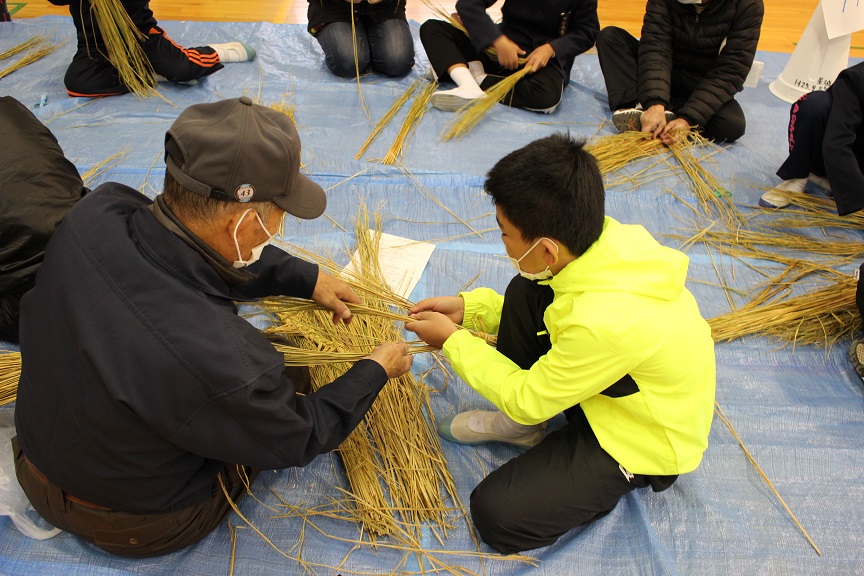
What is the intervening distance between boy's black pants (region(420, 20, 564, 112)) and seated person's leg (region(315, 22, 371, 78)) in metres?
0.31

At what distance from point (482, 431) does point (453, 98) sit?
1807mm

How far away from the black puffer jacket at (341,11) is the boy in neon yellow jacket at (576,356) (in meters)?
2.24

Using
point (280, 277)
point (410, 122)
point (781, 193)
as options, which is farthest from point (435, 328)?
point (781, 193)

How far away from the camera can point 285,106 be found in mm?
2912

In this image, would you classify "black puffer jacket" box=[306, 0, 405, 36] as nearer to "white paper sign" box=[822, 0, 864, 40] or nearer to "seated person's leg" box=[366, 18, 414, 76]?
"seated person's leg" box=[366, 18, 414, 76]

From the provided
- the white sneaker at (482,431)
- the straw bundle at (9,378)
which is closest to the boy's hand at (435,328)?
the white sneaker at (482,431)

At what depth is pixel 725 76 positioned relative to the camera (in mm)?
2848

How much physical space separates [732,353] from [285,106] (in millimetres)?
2139

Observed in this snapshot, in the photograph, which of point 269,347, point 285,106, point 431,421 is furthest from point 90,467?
point 285,106

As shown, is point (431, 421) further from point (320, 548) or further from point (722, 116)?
point (722, 116)

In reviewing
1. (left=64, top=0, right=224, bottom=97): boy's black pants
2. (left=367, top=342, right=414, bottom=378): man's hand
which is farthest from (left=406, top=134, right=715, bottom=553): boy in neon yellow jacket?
(left=64, top=0, right=224, bottom=97): boy's black pants

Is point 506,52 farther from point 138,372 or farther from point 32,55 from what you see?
point 138,372

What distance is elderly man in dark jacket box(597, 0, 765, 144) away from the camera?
2.77m

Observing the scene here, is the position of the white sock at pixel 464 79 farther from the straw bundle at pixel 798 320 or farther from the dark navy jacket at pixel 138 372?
the dark navy jacket at pixel 138 372
